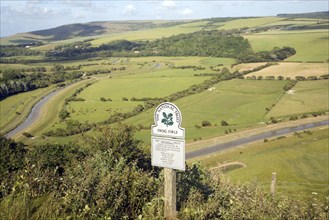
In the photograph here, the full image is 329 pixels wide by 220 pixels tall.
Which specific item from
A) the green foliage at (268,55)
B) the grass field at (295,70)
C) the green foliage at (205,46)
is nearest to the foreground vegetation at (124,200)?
the grass field at (295,70)

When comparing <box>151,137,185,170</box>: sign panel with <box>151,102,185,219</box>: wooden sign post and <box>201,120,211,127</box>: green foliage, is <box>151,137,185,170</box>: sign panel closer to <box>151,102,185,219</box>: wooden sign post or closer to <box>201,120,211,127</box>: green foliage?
<box>151,102,185,219</box>: wooden sign post

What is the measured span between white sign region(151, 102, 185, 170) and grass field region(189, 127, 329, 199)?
30.9m

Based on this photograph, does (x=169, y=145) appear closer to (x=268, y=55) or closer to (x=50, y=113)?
(x=50, y=113)

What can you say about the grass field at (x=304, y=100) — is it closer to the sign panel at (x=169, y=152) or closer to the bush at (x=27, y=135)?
the bush at (x=27, y=135)

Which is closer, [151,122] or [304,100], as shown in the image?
[151,122]

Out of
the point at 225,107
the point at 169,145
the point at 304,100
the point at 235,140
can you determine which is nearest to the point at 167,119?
the point at 169,145

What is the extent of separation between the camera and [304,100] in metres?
80.0

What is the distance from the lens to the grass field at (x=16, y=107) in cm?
7792

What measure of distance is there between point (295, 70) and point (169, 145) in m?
105

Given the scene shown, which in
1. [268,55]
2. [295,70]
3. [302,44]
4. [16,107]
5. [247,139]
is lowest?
[16,107]

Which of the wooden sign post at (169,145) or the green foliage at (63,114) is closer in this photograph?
the wooden sign post at (169,145)

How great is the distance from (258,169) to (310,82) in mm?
55368

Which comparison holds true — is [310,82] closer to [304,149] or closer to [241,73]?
[241,73]

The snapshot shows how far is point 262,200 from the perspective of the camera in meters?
8.88
